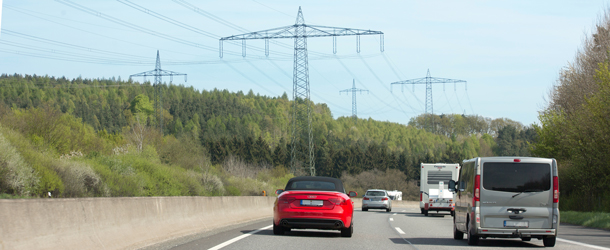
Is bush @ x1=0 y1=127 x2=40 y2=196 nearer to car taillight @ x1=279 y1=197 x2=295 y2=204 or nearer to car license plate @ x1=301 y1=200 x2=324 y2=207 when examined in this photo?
→ car taillight @ x1=279 y1=197 x2=295 y2=204

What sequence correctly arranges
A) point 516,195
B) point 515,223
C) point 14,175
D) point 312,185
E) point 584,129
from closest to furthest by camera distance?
point 515,223
point 516,195
point 312,185
point 14,175
point 584,129

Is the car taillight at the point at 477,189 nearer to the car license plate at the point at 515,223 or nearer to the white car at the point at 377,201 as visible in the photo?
the car license plate at the point at 515,223

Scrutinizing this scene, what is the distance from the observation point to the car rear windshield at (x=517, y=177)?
12008 mm

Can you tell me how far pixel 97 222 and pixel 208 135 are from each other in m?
121

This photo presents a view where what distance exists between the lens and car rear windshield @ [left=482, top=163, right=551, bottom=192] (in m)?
12.0

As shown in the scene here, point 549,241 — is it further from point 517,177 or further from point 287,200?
point 287,200

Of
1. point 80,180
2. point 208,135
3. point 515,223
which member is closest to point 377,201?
point 80,180

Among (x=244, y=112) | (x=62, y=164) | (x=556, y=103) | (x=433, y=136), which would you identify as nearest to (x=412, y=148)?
(x=433, y=136)

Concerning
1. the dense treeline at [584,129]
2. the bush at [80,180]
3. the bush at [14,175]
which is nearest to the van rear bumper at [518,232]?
the bush at [14,175]

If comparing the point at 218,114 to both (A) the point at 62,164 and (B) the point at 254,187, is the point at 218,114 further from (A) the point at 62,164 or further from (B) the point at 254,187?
(A) the point at 62,164

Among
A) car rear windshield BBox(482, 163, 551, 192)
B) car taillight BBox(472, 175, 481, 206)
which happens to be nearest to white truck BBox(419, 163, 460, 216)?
car rear windshield BBox(482, 163, 551, 192)

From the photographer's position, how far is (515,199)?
1196 centimetres

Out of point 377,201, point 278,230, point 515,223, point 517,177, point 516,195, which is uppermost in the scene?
point 517,177

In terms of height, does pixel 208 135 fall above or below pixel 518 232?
above
